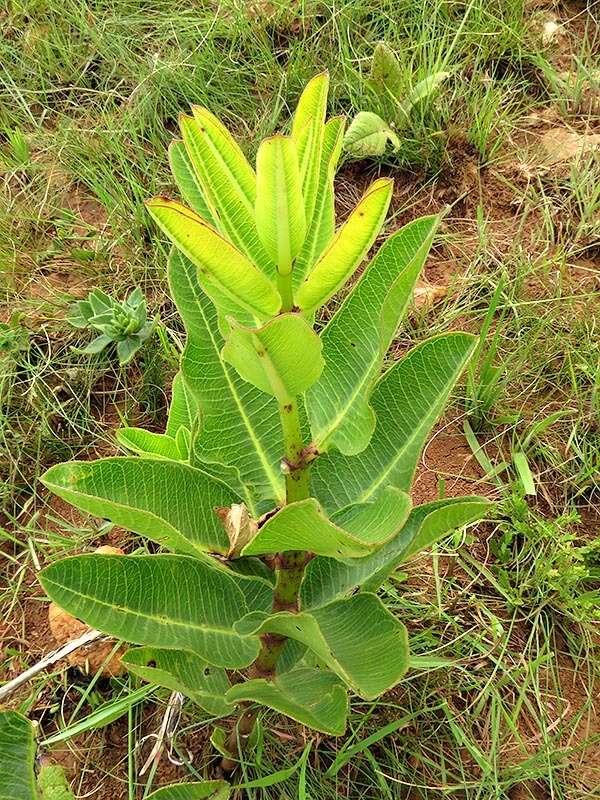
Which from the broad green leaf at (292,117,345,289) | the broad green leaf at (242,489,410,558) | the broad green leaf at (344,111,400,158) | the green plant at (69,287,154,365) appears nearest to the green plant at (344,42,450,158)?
the broad green leaf at (344,111,400,158)

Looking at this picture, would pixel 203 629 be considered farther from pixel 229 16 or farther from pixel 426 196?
pixel 229 16

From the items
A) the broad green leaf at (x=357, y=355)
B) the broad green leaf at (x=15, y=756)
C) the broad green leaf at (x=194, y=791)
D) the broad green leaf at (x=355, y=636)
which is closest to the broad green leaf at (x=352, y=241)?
the broad green leaf at (x=357, y=355)

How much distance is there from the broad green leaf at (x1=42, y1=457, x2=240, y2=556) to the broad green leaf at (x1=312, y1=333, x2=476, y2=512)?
154 mm

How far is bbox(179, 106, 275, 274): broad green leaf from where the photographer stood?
2.86ft

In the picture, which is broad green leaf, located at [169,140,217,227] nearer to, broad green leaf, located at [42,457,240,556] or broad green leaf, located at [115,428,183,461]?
broad green leaf, located at [42,457,240,556]

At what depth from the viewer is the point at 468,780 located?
1557 mm

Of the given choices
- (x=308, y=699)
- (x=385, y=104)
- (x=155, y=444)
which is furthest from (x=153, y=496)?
(x=385, y=104)

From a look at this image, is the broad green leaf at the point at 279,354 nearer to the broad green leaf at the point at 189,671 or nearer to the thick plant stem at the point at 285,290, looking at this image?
the thick plant stem at the point at 285,290

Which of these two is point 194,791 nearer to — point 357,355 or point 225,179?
point 357,355

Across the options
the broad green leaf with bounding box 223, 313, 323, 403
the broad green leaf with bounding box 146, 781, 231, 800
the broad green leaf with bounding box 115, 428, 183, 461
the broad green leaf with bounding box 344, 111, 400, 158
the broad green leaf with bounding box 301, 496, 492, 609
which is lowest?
the broad green leaf with bounding box 146, 781, 231, 800

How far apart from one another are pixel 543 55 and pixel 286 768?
Result: 2.38m

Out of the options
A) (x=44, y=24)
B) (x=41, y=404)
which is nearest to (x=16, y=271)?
(x=41, y=404)

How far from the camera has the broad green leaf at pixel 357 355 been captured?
1050 mm

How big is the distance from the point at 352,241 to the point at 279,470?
417mm
